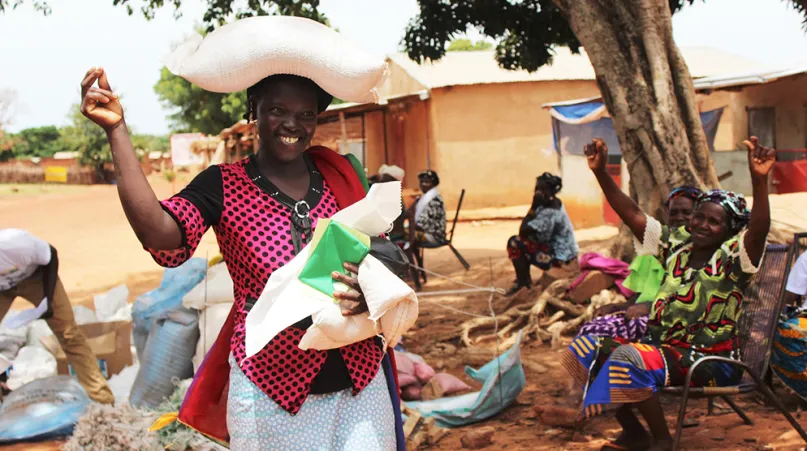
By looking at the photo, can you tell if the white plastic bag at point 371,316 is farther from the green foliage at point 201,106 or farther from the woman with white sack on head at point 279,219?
the green foliage at point 201,106

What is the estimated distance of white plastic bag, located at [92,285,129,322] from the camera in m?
6.94

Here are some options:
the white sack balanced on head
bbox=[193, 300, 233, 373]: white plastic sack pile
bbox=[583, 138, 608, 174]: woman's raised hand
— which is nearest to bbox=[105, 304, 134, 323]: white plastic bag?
bbox=[193, 300, 233, 373]: white plastic sack pile

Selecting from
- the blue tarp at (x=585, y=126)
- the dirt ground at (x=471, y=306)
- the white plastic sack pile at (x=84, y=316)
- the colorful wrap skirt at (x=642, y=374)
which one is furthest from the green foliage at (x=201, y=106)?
the colorful wrap skirt at (x=642, y=374)

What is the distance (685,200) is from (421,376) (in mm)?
1996

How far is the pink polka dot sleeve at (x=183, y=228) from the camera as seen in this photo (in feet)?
6.32

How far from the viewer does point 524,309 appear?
7.86 m

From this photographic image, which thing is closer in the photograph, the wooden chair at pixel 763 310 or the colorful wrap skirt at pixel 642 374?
the colorful wrap skirt at pixel 642 374

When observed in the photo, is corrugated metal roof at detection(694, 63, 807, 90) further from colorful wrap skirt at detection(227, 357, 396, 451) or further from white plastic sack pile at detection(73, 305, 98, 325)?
colorful wrap skirt at detection(227, 357, 396, 451)

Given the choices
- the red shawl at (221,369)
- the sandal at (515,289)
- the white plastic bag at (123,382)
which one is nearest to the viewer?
the red shawl at (221,369)

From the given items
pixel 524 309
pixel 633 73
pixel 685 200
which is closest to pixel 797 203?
pixel 524 309

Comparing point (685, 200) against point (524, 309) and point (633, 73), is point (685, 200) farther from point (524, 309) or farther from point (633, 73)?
point (524, 309)

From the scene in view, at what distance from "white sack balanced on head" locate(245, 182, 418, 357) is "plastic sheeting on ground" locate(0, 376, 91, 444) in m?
3.52

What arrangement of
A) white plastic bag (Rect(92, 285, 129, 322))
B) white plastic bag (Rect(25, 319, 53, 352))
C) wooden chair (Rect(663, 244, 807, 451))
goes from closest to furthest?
wooden chair (Rect(663, 244, 807, 451)) < white plastic bag (Rect(25, 319, 53, 352)) < white plastic bag (Rect(92, 285, 129, 322))

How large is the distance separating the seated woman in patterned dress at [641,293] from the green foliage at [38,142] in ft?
214
